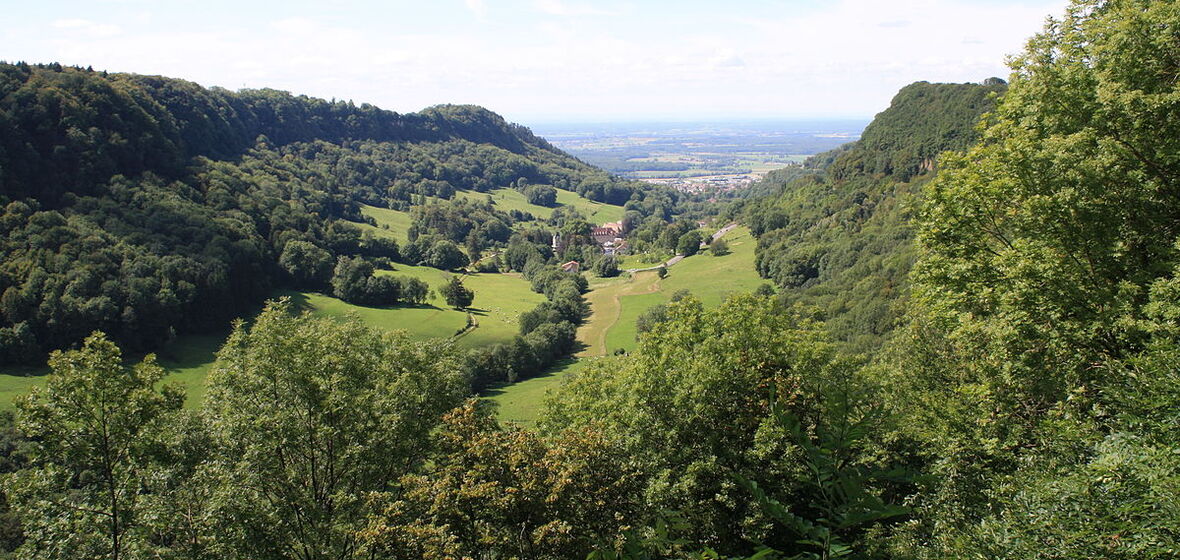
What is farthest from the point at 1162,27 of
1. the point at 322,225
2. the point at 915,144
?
the point at 322,225

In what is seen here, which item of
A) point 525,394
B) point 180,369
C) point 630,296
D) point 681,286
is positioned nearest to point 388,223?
point 630,296

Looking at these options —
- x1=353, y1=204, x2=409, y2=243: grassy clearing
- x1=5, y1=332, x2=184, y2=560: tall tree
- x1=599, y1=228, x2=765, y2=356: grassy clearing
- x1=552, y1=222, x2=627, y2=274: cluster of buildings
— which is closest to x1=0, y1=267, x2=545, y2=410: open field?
x1=599, y1=228, x2=765, y2=356: grassy clearing

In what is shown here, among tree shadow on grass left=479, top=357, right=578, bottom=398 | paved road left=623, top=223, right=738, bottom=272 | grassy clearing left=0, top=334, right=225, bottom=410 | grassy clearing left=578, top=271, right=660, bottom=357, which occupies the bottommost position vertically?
tree shadow on grass left=479, top=357, right=578, bottom=398

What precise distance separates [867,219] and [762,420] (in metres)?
104

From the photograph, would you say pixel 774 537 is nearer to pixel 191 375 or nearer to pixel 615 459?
pixel 615 459

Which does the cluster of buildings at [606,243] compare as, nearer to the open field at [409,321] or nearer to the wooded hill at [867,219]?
the open field at [409,321]

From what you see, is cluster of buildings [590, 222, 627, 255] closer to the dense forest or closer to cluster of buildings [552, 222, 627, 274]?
cluster of buildings [552, 222, 627, 274]

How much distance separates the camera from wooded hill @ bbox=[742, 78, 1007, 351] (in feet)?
237

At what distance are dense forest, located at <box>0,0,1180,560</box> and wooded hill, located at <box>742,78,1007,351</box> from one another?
47.6 metres

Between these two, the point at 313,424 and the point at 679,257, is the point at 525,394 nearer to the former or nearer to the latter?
the point at 313,424

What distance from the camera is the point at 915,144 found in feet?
368

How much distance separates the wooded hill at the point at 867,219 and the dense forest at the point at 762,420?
4764cm

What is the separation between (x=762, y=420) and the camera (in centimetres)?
1622

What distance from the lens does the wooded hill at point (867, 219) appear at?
72.2 m
